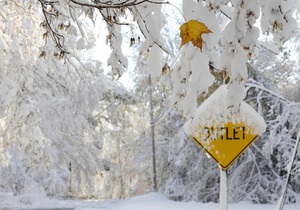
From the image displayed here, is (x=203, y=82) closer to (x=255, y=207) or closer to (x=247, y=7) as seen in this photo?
(x=247, y=7)

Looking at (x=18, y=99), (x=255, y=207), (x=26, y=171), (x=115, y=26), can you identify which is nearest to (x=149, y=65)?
(x=115, y=26)

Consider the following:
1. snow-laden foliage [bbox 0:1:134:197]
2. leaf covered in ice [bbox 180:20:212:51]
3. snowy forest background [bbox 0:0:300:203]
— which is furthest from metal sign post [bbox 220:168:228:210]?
leaf covered in ice [bbox 180:20:212:51]

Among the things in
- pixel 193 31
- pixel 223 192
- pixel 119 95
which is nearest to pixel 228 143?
pixel 223 192

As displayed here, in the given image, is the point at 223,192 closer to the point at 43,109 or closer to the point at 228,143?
the point at 228,143

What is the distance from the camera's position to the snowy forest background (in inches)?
106

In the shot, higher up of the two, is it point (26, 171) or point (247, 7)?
point (247, 7)

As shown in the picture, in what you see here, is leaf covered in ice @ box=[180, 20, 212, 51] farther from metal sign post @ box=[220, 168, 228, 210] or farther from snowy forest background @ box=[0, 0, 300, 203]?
metal sign post @ box=[220, 168, 228, 210]

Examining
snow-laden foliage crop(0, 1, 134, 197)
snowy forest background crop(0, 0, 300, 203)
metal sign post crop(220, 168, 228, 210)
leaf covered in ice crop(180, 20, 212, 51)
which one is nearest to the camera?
leaf covered in ice crop(180, 20, 212, 51)

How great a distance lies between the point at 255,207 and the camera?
1155cm

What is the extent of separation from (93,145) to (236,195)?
739 centimetres

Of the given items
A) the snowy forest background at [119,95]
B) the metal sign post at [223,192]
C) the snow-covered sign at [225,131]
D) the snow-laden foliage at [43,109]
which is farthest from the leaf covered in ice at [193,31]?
the metal sign post at [223,192]

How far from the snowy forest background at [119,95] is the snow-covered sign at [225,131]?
0.48m

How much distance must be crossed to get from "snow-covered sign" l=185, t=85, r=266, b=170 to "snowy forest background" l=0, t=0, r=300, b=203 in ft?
1.58

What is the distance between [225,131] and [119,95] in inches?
618
